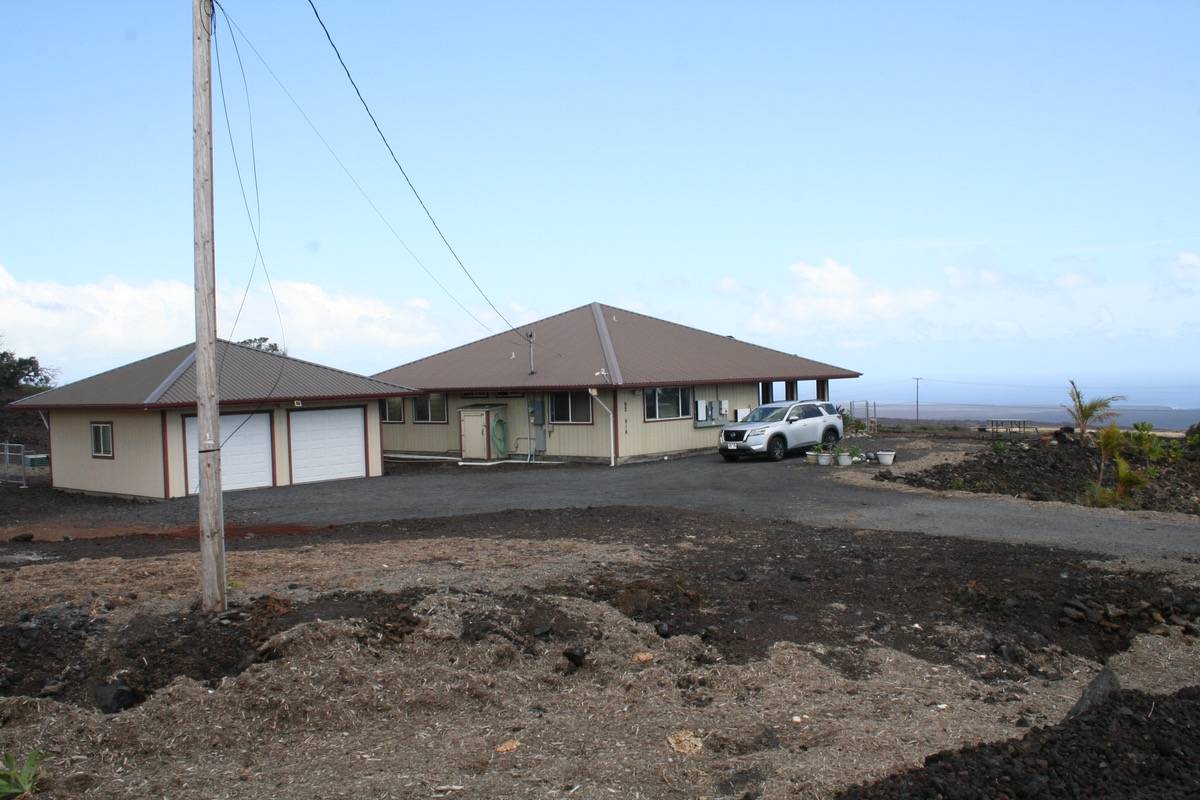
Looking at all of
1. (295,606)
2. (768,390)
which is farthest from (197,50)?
(768,390)

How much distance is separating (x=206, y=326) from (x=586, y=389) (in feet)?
66.9

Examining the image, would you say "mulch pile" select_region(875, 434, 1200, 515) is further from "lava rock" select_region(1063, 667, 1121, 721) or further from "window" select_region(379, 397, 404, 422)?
"window" select_region(379, 397, 404, 422)

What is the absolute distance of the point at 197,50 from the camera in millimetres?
8867

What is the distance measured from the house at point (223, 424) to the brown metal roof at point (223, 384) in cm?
4

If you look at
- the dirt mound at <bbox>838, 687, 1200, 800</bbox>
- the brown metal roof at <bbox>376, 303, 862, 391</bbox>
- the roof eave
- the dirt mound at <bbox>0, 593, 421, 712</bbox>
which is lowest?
the dirt mound at <bbox>838, 687, 1200, 800</bbox>

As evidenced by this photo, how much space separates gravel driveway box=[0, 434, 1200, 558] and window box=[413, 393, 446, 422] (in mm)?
5666

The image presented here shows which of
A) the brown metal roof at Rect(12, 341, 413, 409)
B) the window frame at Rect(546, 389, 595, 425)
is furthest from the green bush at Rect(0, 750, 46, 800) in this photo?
the window frame at Rect(546, 389, 595, 425)

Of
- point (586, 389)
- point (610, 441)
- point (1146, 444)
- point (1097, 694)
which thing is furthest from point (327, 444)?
point (1097, 694)

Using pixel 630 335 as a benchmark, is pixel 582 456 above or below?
below

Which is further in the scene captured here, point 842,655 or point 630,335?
point 630,335

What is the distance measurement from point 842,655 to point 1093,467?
22433 millimetres

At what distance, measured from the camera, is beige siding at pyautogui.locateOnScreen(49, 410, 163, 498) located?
23.9m

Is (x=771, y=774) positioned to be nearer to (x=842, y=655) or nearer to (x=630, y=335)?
(x=842, y=655)

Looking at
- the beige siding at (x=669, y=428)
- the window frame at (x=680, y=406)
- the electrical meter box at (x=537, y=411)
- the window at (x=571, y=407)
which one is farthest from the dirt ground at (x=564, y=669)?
the electrical meter box at (x=537, y=411)
